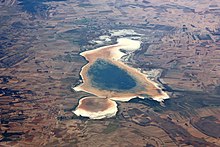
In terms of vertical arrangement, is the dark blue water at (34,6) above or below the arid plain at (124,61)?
above

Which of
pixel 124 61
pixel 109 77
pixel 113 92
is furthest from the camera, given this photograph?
pixel 124 61

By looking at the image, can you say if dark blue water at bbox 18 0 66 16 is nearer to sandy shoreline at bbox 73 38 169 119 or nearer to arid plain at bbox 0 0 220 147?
arid plain at bbox 0 0 220 147

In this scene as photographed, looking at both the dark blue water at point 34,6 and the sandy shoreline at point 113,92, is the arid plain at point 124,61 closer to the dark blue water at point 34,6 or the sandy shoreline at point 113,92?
the dark blue water at point 34,6

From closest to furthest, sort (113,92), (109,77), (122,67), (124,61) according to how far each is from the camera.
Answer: (113,92), (109,77), (122,67), (124,61)

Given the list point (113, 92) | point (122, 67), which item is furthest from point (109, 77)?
point (113, 92)

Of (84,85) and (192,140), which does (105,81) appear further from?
(192,140)

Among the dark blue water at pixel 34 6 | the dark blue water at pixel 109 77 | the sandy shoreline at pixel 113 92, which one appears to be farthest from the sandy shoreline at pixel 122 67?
the dark blue water at pixel 34 6

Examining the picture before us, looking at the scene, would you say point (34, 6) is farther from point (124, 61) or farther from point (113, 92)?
point (113, 92)
